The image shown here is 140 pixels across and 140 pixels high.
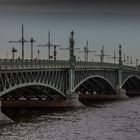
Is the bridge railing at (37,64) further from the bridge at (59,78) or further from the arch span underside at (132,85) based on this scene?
the arch span underside at (132,85)

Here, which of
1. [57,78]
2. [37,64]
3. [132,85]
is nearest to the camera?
[37,64]

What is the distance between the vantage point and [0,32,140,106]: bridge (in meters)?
76.4

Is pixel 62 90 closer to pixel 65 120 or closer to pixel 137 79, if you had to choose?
pixel 65 120

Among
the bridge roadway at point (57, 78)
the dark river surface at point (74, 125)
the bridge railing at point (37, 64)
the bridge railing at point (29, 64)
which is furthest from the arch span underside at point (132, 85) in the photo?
the dark river surface at point (74, 125)

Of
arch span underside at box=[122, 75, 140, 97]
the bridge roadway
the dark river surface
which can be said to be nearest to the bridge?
the bridge roadway

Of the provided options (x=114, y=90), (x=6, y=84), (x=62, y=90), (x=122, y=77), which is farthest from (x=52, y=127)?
(x=122, y=77)

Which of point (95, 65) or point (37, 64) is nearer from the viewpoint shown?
point (37, 64)

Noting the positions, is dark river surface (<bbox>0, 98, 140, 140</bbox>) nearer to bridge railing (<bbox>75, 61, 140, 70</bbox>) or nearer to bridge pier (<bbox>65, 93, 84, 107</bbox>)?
bridge pier (<bbox>65, 93, 84, 107</bbox>)

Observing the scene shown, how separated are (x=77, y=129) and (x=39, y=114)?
20.9 meters

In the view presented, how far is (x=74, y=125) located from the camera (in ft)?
244

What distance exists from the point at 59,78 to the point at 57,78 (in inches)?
52.9

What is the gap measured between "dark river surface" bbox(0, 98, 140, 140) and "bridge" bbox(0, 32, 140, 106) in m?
3.83

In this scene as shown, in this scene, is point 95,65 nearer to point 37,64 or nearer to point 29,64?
point 37,64

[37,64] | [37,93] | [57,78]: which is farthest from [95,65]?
[37,64]
